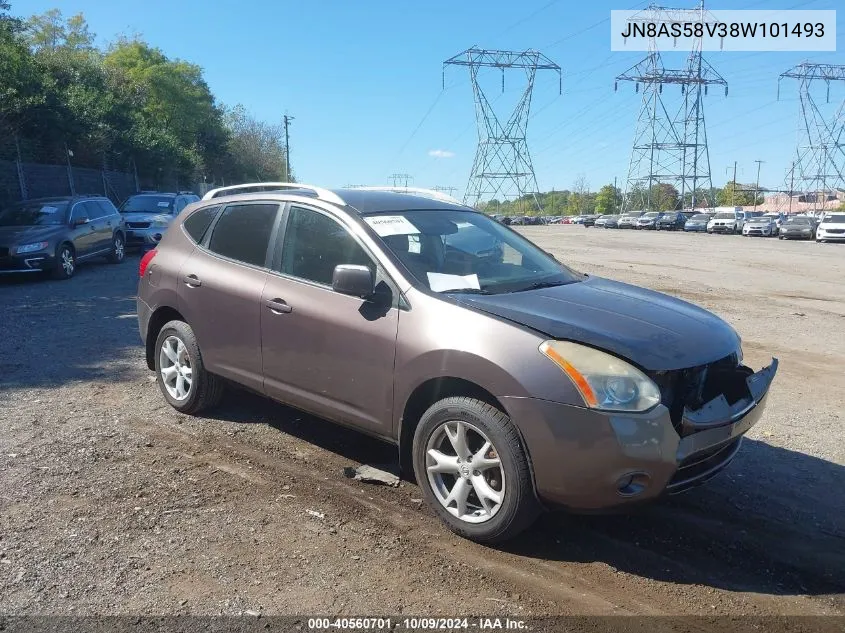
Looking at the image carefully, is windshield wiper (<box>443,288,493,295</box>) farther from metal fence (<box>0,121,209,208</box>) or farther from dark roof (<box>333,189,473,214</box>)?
metal fence (<box>0,121,209,208</box>)

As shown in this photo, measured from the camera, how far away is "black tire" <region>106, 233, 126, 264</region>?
16.7 meters

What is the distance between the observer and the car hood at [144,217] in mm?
19438

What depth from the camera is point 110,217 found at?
1662 cm

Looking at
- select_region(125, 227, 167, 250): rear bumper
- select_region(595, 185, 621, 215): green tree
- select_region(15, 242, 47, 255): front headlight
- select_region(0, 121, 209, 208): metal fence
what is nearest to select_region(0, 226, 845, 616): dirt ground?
select_region(15, 242, 47, 255): front headlight

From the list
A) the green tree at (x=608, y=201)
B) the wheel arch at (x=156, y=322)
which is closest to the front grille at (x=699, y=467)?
the wheel arch at (x=156, y=322)

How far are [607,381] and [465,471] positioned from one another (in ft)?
2.84

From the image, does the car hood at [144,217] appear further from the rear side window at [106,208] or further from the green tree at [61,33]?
the green tree at [61,33]

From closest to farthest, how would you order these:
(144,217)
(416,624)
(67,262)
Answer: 1. (416,624)
2. (67,262)
3. (144,217)

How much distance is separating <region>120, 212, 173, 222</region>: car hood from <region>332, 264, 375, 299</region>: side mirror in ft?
55.7

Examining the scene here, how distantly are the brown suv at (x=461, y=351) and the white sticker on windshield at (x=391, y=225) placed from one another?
0.5 inches

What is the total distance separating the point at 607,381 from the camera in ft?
10.4

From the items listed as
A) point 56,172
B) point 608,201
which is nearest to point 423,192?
point 56,172

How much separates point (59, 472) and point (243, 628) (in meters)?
2.15

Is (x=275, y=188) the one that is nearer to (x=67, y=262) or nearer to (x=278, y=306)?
(x=278, y=306)
